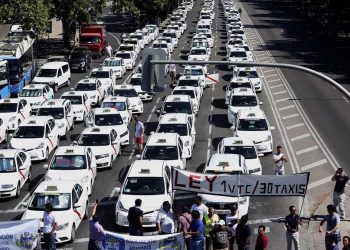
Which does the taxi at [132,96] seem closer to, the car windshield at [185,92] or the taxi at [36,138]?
the car windshield at [185,92]

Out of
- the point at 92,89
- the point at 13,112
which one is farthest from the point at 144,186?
the point at 92,89

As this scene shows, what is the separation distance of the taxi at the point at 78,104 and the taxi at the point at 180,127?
7.40 meters

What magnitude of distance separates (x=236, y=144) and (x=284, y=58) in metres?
40.3

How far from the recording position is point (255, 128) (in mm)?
34656

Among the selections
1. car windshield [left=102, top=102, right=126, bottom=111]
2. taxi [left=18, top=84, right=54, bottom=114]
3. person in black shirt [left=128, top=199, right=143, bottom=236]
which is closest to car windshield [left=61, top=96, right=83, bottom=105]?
taxi [left=18, top=84, right=54, bottom=114]

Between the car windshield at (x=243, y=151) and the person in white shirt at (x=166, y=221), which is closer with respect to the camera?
the person in white shirt at (x=166, y=221)

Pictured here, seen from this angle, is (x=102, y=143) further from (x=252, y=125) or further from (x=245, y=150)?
(x=252, y=125)

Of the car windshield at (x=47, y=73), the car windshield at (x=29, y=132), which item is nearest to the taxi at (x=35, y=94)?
the car windshield at (x=47, y=73)

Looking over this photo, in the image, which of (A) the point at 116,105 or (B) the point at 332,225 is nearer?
(B) the point at 332,225

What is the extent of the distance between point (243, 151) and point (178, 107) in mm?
9091

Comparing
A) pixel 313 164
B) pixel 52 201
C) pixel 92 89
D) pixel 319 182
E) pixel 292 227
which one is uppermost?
pixel 292 227

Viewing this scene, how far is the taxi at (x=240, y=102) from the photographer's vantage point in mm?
39656

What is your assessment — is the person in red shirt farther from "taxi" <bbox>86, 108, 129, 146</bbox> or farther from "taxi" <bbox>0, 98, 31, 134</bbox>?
"taxi" <bbox>0, 98, 31, 134</bbox>

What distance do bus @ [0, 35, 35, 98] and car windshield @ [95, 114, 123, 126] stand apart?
41.1 feet
